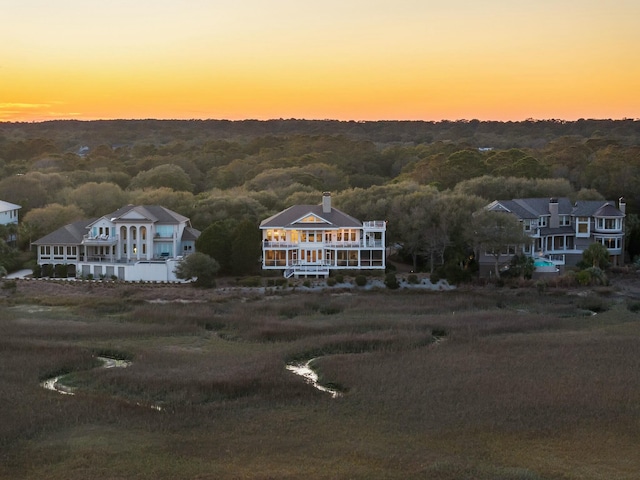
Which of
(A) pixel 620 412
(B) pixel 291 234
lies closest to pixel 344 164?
(B) pixel 291 234

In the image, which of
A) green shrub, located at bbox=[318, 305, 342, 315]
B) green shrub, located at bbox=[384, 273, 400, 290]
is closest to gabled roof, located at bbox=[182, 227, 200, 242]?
green shrub, located at bbox=[384, 273, 400, 290]

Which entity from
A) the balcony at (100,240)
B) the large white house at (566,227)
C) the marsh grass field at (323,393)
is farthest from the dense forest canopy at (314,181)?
the marsh grass field at (323,393)

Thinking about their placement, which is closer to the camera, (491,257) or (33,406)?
(33,406)

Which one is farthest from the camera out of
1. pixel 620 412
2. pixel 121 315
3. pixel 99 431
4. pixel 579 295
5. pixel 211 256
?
pixel 211 256

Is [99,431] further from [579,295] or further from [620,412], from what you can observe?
[579,295]

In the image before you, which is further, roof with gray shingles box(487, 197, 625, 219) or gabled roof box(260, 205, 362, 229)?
roof with gray shingles box(487, 197, 625, 219)

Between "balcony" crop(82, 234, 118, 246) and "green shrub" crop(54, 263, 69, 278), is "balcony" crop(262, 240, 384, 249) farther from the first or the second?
"green shrub" crop(54, 263, 69, 278)

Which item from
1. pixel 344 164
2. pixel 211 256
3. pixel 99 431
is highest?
pixel 344 164

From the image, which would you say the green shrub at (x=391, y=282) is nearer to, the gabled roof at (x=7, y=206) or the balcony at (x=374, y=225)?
the balcony at (x=374, y=225)
